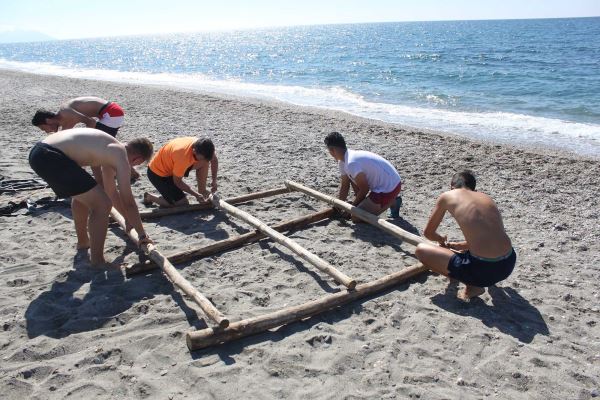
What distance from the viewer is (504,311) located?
3.70 metres

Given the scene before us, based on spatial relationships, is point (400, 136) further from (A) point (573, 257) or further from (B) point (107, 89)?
(B) point (107, 89)

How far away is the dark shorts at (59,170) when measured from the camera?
3.85 m

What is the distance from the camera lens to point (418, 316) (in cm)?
358

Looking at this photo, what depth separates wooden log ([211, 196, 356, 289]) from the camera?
3820 mm

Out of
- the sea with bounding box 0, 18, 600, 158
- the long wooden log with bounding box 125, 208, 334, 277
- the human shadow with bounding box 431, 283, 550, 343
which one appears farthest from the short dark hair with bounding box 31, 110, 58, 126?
the sea with bounding box 0, 18, 600, 158

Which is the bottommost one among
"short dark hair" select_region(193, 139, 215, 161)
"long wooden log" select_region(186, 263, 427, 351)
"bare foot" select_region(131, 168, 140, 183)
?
"long wooden log" select_region(186, 263, 427, 351)

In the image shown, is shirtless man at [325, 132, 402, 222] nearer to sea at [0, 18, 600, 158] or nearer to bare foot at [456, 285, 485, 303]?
bare foot at [456, 285, 485, 303]

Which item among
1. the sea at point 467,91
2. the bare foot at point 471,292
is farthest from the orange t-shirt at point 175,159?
the sea at point 467,91

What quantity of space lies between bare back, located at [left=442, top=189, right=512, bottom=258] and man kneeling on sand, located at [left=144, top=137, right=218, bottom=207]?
2.77 metres

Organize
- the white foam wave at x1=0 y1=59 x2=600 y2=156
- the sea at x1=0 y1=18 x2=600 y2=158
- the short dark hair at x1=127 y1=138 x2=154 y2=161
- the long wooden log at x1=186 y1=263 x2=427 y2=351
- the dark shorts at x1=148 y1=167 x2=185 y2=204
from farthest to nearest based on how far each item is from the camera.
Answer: the sea at x1=0 y1=18 x2=600 y2=158 < the white foam wave at x1=0 y1=59 x2=600 y2=156 < the dark shorts at x1=148 y1=167 x2=185 y2=204 < the short dark hair at x1=127 y1=138 x2=154 y2=161 < the long wooden log at x1=186 y1=263 x2=427 y2=351

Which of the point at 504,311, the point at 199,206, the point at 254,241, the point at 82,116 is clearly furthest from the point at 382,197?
the point at 82,116

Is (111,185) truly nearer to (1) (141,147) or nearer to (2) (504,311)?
(1) (141,147)

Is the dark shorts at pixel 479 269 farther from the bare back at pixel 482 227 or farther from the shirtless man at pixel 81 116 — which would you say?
the shirtless man at pixel 81 116

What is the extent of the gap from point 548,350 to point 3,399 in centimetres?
339
